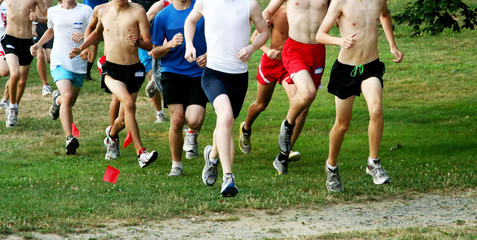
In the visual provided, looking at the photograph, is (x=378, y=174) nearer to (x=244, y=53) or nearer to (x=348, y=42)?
(x=348, y=42)

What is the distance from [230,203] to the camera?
792cm

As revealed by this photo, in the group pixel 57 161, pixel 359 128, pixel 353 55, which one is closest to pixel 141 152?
pixel 57 161

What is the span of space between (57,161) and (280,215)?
14.7 feet

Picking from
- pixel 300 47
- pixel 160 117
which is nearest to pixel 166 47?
pixel 300 47

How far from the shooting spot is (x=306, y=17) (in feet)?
31.0

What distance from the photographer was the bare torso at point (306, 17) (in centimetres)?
945

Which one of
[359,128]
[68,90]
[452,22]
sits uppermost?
[452,22]

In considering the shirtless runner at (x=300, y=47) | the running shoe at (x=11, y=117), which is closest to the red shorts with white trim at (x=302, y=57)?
the shirtless runner at (x=300, y=47)

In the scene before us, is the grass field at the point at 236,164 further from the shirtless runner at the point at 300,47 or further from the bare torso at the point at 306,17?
the bare torso at the point at 306,17

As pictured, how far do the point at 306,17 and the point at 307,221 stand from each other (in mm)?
3075

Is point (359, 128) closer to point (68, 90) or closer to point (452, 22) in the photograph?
point (452, 22)

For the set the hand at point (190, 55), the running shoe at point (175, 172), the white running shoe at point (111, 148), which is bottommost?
the white running shoe at point (111, 148)

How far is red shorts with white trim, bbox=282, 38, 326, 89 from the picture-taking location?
9344 millimetres

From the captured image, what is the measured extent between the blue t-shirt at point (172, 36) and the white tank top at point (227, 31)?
1530mm
